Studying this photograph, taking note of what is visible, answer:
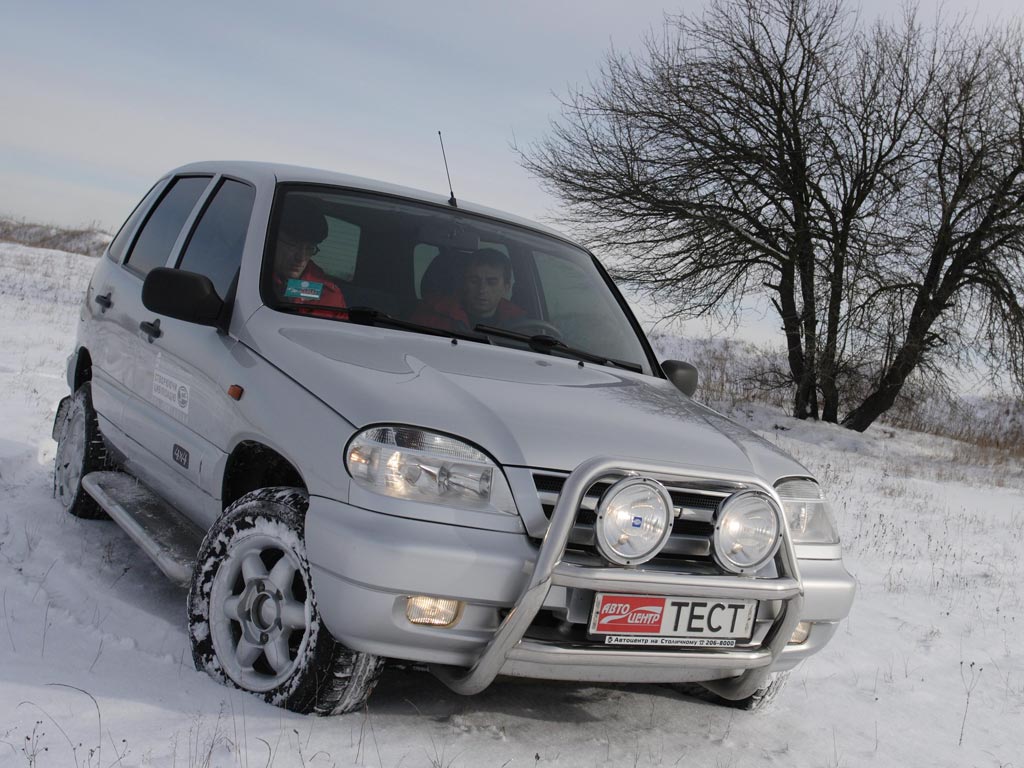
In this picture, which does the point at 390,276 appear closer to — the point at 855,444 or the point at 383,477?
the point at 383,477

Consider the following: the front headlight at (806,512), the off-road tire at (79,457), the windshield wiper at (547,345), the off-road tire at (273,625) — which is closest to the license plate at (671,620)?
the front headlight at (806,512)

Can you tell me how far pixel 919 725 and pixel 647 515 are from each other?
1858 mm

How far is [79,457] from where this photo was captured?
16.1 ft

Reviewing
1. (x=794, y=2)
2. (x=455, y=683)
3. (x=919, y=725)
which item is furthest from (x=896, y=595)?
(x=794, y=2)

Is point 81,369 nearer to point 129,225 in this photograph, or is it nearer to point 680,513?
point 129,225

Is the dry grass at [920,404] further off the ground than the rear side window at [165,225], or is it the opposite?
the rear side window at [165,225]

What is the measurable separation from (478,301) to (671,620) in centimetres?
161

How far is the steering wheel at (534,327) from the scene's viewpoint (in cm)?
384

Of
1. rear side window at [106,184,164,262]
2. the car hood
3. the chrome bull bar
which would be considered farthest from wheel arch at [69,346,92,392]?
the chrome bull bar

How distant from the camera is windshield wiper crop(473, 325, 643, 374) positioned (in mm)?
3707

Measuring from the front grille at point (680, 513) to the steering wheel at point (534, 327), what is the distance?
1225mm

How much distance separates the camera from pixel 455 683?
2.75 metres

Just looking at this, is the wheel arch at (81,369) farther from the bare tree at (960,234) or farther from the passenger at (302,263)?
the bare tree at (960,234)

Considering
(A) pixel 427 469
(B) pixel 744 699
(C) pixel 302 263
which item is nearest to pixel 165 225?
(C) pixel 302 263
